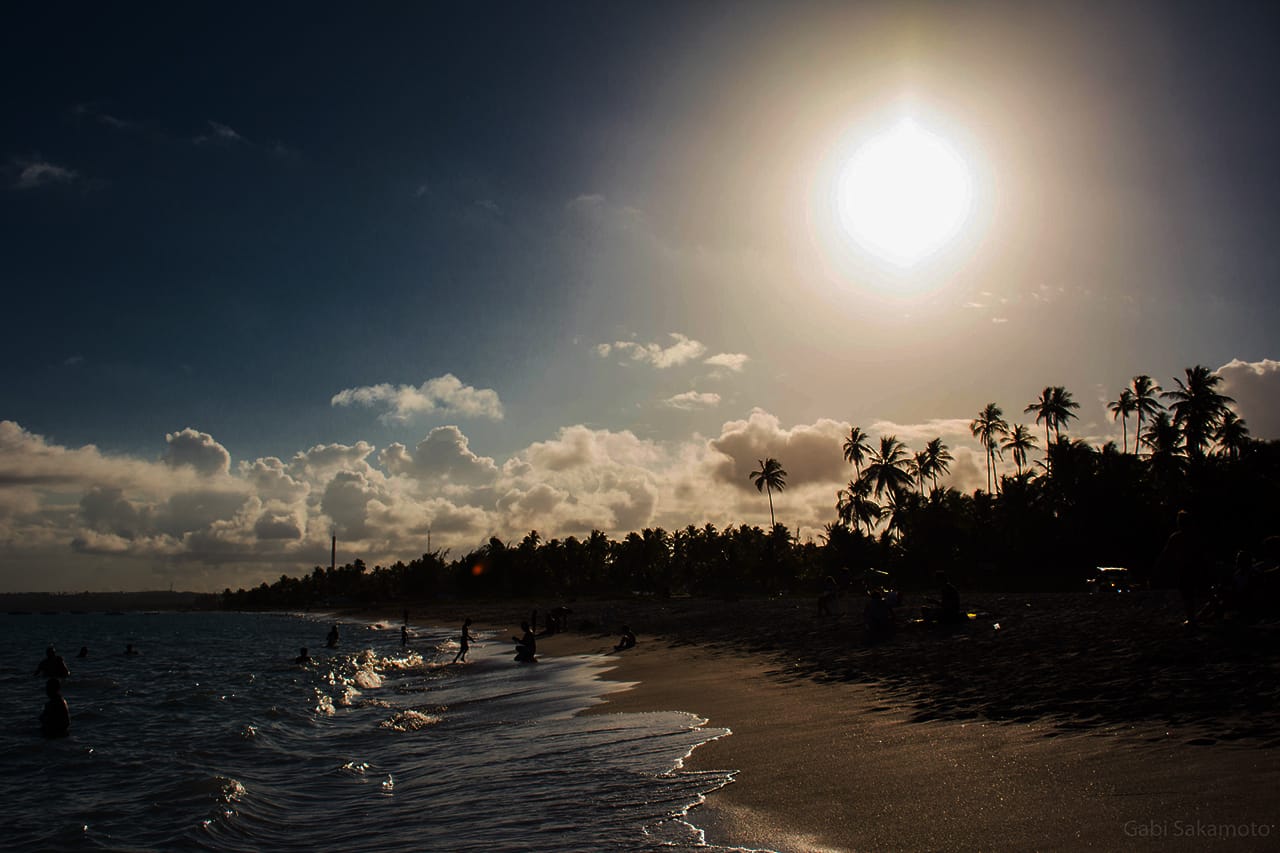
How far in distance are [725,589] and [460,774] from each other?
8577 cm

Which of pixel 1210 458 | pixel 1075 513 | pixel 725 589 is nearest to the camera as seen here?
pixel 1210 458

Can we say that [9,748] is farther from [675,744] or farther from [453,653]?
[453,653]

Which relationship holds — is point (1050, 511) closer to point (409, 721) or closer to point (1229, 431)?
point (1229, 431)

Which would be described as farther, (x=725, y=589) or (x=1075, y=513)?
(x=725, y=589)

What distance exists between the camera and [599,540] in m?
139

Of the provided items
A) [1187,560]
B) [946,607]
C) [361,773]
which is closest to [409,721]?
[361,773]

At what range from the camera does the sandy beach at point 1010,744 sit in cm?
596

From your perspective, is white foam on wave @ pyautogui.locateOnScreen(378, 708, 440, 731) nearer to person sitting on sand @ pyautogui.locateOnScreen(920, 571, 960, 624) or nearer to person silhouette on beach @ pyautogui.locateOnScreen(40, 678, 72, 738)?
person silhouette on beach @ pyautogui.locateOnScreen(40, 678, 72, 738)

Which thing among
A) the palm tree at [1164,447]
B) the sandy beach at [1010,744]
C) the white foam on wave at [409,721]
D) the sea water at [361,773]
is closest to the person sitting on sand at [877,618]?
the sandy beach at [1010,744]

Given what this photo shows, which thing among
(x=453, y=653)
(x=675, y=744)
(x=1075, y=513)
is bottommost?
(x=453, y=653)

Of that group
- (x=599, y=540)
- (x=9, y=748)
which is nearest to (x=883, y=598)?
(x=9, y=748)

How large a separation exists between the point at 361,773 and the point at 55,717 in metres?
11.5

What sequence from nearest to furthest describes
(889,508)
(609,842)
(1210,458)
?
1. (609,842)
2. (1210,458)
3. (889,508)

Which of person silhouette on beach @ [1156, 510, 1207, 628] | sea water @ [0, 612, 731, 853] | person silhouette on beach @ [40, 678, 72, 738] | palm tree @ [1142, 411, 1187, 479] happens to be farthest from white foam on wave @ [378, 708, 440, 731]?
palm tree @ [1142, 411, 1187, 479]
